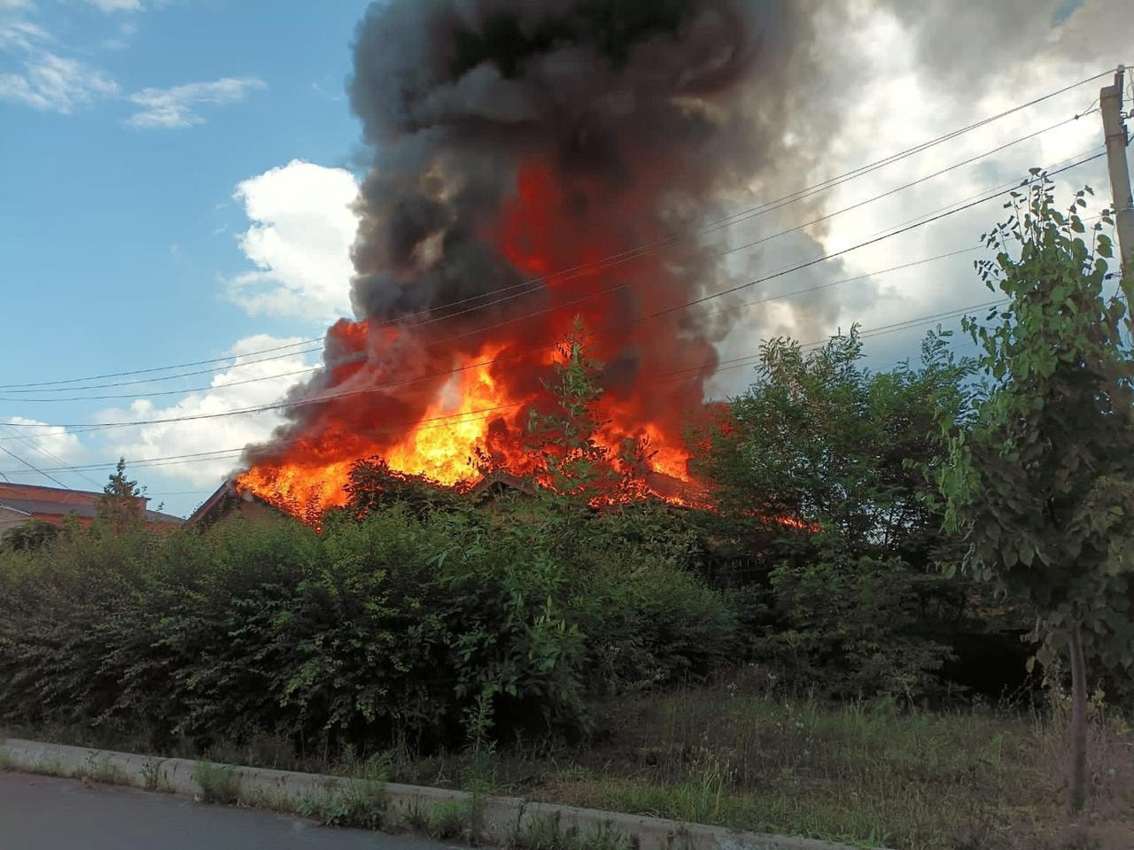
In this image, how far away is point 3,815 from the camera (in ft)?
19.9

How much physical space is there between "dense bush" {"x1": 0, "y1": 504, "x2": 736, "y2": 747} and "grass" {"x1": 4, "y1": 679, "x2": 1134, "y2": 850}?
371 mm

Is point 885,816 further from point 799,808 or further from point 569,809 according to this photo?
point 569,809

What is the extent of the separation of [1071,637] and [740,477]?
8.05 metres

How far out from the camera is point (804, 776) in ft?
19.9

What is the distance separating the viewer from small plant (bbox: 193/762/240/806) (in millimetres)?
6219

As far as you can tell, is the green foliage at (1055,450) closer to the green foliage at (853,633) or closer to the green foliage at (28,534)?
the green foliage at (853,633)

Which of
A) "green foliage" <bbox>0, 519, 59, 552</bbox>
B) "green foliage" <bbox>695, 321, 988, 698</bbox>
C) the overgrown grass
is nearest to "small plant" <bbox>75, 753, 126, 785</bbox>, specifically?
the overgrown grass

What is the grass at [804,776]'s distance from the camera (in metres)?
4.78

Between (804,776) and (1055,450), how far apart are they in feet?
9.34

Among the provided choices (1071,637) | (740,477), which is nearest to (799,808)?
(1071,637)

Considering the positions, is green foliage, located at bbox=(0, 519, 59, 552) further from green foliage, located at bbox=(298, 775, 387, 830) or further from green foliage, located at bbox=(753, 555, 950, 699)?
green foliage, located at bbox=(753, 555, 950, 699)

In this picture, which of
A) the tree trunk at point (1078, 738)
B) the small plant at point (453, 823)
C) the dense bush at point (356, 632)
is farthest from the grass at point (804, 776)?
the dense bush at point (356, 632)

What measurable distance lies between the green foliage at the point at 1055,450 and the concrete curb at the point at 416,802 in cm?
188

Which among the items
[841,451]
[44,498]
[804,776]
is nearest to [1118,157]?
[841,451]
